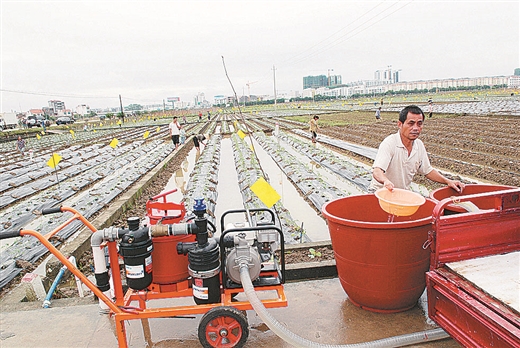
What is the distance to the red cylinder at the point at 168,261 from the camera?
272 centimetres

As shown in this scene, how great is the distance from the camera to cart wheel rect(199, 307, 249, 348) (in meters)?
2.63

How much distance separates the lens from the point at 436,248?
2.25 meters

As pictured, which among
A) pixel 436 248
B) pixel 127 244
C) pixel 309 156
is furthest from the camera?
pixel 309 156

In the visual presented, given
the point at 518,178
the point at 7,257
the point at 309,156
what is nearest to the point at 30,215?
the point at 7,257

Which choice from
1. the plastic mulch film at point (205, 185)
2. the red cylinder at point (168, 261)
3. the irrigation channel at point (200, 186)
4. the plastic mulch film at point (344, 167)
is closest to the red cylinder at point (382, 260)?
the irrigation channel at point (200, 186)

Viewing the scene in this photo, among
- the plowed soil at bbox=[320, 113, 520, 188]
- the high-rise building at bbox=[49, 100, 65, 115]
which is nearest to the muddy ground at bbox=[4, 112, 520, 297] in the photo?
the plowed soil at bbox=[320, 113, 520, 188]

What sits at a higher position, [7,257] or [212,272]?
[212,272]

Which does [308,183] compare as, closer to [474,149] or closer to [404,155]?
[404,155]

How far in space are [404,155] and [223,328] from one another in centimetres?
222

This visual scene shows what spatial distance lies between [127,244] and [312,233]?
12.4 feet

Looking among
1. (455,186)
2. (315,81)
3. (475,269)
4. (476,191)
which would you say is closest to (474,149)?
(476,191)

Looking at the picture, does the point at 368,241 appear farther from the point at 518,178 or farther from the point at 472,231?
the point at 518,178

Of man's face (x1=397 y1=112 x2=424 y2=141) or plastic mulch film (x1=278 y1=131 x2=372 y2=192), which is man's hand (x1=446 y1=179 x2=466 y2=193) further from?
plastic mulch film (x1=278 y1=131 x2=372 y2=192)

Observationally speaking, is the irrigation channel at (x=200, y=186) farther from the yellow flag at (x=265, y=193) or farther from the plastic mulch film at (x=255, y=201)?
the yellow flag at (x=265, y=193)
